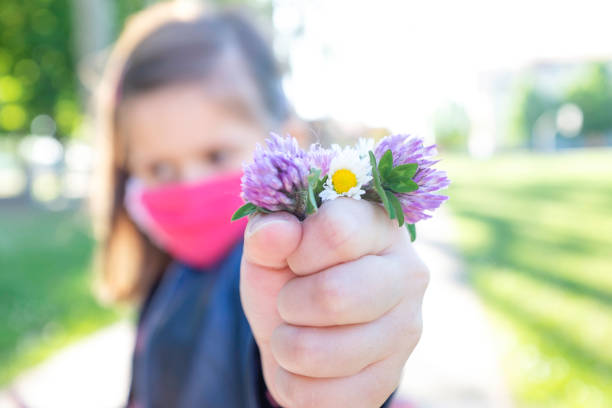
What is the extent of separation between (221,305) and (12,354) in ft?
9.60

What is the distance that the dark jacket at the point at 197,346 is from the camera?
1.14 meters

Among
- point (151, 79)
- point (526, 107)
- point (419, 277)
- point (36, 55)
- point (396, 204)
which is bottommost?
point (526, 107)

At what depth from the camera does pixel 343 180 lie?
1.63ft

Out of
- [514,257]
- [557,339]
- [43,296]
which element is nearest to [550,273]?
[514,257]

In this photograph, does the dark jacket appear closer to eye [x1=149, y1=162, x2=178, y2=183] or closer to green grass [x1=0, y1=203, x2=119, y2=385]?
eye [x1=149, y1=162, x2=178, y2=183]

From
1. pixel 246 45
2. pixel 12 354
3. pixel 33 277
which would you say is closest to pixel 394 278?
pixel 246 45

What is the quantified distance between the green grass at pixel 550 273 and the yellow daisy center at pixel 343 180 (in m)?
0.19

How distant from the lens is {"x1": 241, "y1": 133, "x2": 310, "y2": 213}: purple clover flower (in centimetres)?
46

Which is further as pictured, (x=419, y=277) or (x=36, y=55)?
(x=36, y=55)

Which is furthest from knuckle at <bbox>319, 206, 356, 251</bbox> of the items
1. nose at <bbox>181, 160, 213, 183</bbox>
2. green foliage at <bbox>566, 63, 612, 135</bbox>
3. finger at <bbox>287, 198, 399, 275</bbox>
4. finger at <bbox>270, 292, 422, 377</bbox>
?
green foliage at <bbox>566, 63, 612, 135</bbox>

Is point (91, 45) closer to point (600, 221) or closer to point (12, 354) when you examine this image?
point (12, 354)

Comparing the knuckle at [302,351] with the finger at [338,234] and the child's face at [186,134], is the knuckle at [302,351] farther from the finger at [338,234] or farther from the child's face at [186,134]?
the child's face at [186,134]

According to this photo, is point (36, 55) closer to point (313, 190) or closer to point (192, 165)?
point (192, 165)

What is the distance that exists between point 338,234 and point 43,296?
16.2 feet
